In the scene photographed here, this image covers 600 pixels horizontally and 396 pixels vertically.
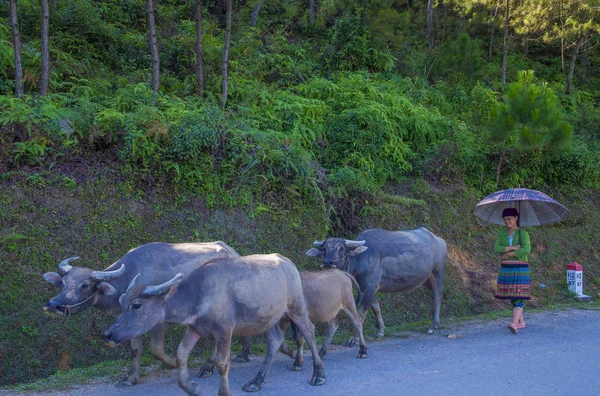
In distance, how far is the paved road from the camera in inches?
287

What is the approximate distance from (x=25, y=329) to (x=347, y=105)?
32.9 feet

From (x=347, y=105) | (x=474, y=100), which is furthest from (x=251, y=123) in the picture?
(x=474, y=100)

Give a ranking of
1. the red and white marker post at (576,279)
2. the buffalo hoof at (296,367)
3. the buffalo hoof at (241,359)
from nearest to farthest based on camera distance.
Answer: the buffalo hoof at (296,367), the buffalo hoof at (241,359), the red and white marker post at (576,279)

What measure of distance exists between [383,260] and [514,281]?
7.52 feet

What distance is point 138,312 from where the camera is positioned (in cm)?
651

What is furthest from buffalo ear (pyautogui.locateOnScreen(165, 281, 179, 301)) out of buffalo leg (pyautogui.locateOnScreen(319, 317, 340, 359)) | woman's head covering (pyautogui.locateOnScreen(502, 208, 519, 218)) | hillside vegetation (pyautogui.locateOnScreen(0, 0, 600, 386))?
woman's head covering (pyautogui.locateOnScreen(502, 208, 519, 218))

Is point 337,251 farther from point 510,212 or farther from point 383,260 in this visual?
point 510,212

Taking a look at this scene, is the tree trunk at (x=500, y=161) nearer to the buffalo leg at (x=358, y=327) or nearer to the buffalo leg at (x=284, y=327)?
the buffalo leg at (x=358, y=327)

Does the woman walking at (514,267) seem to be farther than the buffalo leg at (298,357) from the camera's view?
Yes

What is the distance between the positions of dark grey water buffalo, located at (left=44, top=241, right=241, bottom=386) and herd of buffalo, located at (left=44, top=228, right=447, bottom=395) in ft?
0.04

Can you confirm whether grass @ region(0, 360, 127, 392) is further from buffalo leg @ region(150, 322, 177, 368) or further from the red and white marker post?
the red and white marker post

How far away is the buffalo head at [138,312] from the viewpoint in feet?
20.9

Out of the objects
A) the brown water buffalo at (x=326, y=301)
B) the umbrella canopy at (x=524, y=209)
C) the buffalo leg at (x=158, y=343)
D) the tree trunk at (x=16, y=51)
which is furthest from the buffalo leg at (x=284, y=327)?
the tree trunk at (x=16, y=51)

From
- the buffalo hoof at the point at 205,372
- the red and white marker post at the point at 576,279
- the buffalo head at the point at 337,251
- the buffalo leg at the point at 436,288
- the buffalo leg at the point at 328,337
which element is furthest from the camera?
the red and white marker post at the point at 576,279
